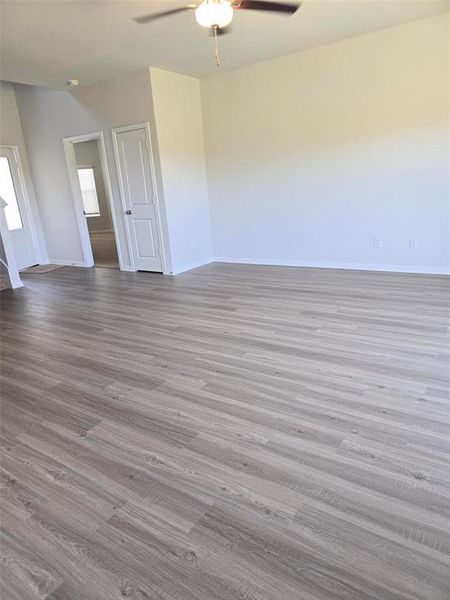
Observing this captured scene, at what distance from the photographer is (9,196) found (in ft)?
23.7

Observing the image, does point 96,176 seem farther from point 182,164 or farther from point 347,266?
point 347,266

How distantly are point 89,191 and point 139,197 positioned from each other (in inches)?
265

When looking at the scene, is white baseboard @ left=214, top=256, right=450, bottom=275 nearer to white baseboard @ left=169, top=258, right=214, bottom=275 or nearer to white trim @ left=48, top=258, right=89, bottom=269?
white baseboard @ left=169, top=258, right=214, bottom=275

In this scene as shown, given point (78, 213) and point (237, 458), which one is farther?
point (78, 213)

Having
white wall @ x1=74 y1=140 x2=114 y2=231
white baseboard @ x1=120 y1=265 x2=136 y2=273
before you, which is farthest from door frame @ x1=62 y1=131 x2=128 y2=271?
white wall @ x1=74 y1=140 x2=114 y2=231

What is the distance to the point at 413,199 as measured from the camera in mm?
5023

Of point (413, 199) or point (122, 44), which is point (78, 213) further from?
point (413, 199)

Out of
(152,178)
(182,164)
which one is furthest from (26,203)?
(182,164)

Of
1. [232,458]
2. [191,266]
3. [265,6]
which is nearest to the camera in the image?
[232,458]

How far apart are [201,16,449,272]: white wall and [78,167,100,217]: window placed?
663 cm

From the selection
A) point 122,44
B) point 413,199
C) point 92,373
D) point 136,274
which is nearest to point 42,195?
point 136,274

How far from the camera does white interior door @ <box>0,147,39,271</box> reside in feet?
23.3

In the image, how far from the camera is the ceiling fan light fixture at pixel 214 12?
2.68 metres

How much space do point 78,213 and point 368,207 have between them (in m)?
4.88
